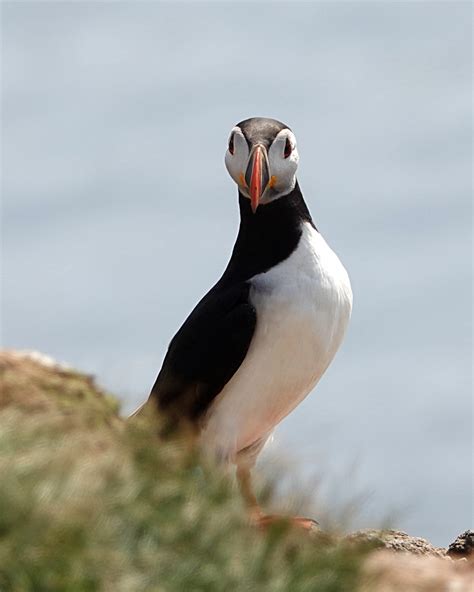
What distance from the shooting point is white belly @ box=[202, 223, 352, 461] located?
1286 cm

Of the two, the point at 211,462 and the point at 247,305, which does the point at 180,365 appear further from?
the point at 211,462

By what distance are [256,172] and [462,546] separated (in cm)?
332

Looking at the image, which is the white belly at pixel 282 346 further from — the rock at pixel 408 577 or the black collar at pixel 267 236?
the rock at pixel 408 577

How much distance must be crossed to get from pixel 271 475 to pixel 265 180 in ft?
12.8

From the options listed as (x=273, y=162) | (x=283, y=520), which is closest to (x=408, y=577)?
(x=283, y=520)

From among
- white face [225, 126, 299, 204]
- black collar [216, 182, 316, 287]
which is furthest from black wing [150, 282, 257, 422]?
white face [225, 126, 299, 204]

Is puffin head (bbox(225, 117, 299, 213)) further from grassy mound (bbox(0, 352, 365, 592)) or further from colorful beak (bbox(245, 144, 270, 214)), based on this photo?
grassy mound (bbox(0, 352, 365, 592))

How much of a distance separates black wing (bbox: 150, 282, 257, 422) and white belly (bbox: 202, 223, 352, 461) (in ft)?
0.25

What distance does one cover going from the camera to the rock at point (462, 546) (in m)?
13.2

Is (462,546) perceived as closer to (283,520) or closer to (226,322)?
(226,322)

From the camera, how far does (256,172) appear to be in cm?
1310

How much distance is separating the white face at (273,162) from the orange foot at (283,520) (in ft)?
14.7

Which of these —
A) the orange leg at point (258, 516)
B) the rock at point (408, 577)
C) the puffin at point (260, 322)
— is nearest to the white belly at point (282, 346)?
the puffin at point (260, 322)

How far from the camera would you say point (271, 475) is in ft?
32.6
